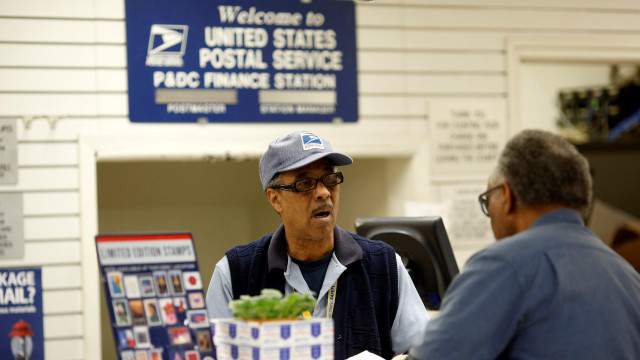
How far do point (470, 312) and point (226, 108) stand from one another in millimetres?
3841

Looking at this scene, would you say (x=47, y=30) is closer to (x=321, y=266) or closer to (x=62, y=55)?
(x=62, y=55)

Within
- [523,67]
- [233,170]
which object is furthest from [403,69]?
[523,67]

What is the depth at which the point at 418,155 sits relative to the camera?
20.4ft

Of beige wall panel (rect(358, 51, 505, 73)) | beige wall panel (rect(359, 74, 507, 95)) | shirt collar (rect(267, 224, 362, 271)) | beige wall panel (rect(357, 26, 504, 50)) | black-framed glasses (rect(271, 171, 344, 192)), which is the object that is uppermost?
beige wall panel (rect(357, 26, 504, 50))

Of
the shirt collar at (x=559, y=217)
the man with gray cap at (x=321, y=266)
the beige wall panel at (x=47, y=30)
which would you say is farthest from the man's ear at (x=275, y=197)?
the beige wall panel at (x=47, y=30)

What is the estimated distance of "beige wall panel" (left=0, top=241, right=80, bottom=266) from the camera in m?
5.48

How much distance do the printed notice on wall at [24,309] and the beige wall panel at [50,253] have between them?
5 cm

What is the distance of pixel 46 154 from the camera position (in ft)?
18.1

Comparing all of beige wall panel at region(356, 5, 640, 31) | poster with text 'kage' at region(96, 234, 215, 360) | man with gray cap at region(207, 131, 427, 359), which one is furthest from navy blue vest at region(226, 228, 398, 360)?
beige wall panel at region(356, 5, 640, 31)

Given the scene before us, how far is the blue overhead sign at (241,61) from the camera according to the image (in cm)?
568

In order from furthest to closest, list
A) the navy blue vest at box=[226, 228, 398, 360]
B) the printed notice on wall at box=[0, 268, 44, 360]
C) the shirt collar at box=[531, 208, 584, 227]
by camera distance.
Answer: the printed notice on wall at box=[0, 268, 44, 360]
the navy blue vest at box=[226, 228, 398, 360]
the shirt collar at box=[531, 208, 584, 227]

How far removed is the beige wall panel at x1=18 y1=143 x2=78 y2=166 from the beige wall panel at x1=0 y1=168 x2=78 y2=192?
4 cm

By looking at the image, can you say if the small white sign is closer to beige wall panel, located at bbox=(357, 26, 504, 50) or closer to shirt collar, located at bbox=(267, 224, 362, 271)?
shirt collar, located at bbox=(267, 224, 362, 271)

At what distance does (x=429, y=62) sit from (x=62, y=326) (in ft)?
9.67
